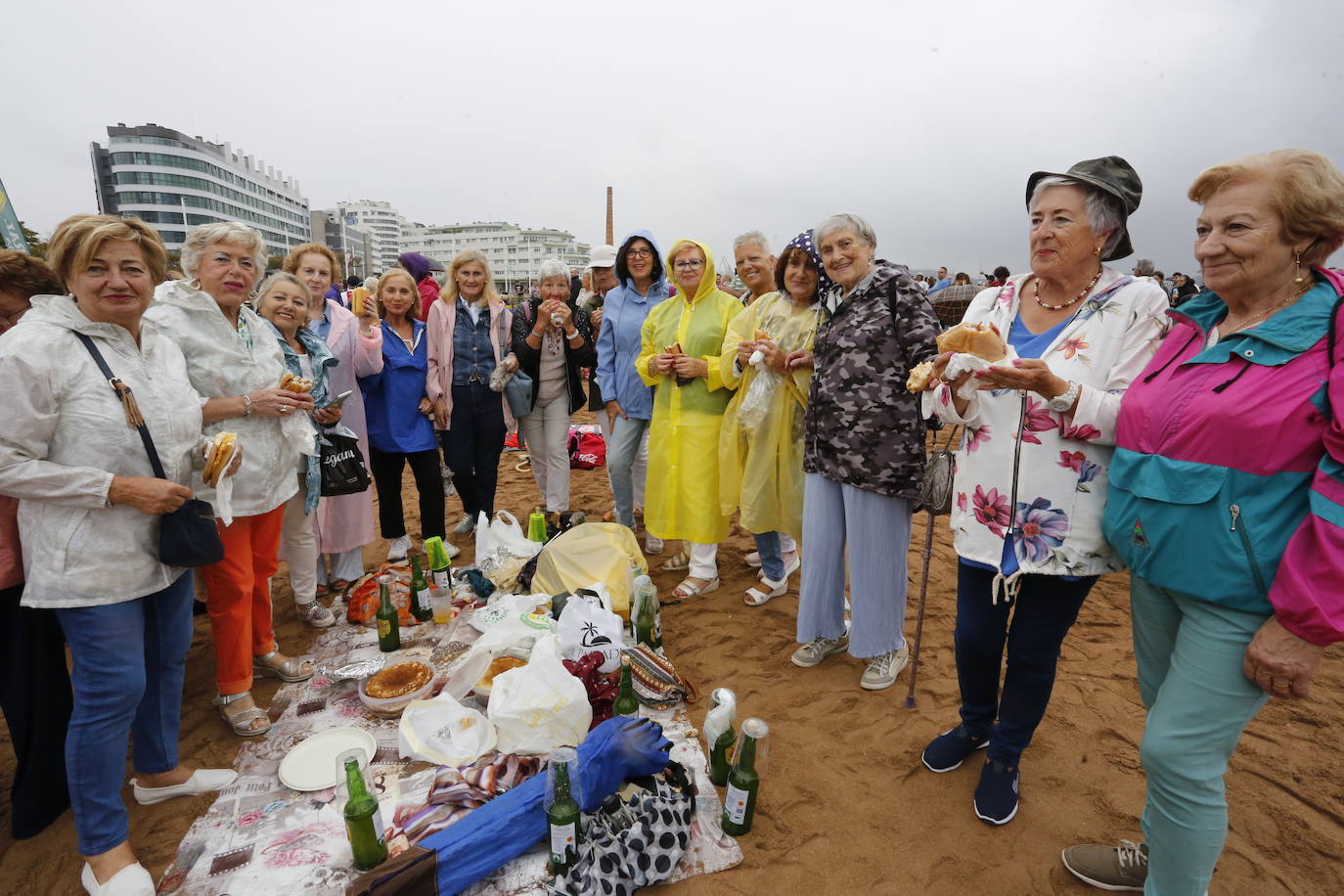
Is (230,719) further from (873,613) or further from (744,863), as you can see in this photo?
(873,613)

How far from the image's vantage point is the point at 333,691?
3.23 metres

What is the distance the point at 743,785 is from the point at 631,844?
1.54 feet

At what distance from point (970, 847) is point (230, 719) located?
3.39 m

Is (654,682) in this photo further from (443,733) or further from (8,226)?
(8,226)

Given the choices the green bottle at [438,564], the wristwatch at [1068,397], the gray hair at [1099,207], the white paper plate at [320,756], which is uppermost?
the gray hair at [1099,207]

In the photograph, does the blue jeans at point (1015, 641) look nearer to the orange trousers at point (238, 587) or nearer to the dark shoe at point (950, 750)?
the dark shoe at point (950, 750)

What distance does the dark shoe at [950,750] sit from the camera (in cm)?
269

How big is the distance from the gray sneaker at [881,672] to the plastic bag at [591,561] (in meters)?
1.46

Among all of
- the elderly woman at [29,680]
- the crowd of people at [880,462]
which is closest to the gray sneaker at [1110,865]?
the crowd of people at [880,462]

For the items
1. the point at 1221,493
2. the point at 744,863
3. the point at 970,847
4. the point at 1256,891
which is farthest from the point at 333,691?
the point at 1256,891

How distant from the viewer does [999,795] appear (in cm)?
241

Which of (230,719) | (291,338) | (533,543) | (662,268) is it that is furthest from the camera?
(662,268)

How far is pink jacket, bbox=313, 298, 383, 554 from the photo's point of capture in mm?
4090

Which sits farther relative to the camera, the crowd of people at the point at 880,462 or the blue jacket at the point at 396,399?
the blue jacket at the point at 396,399
